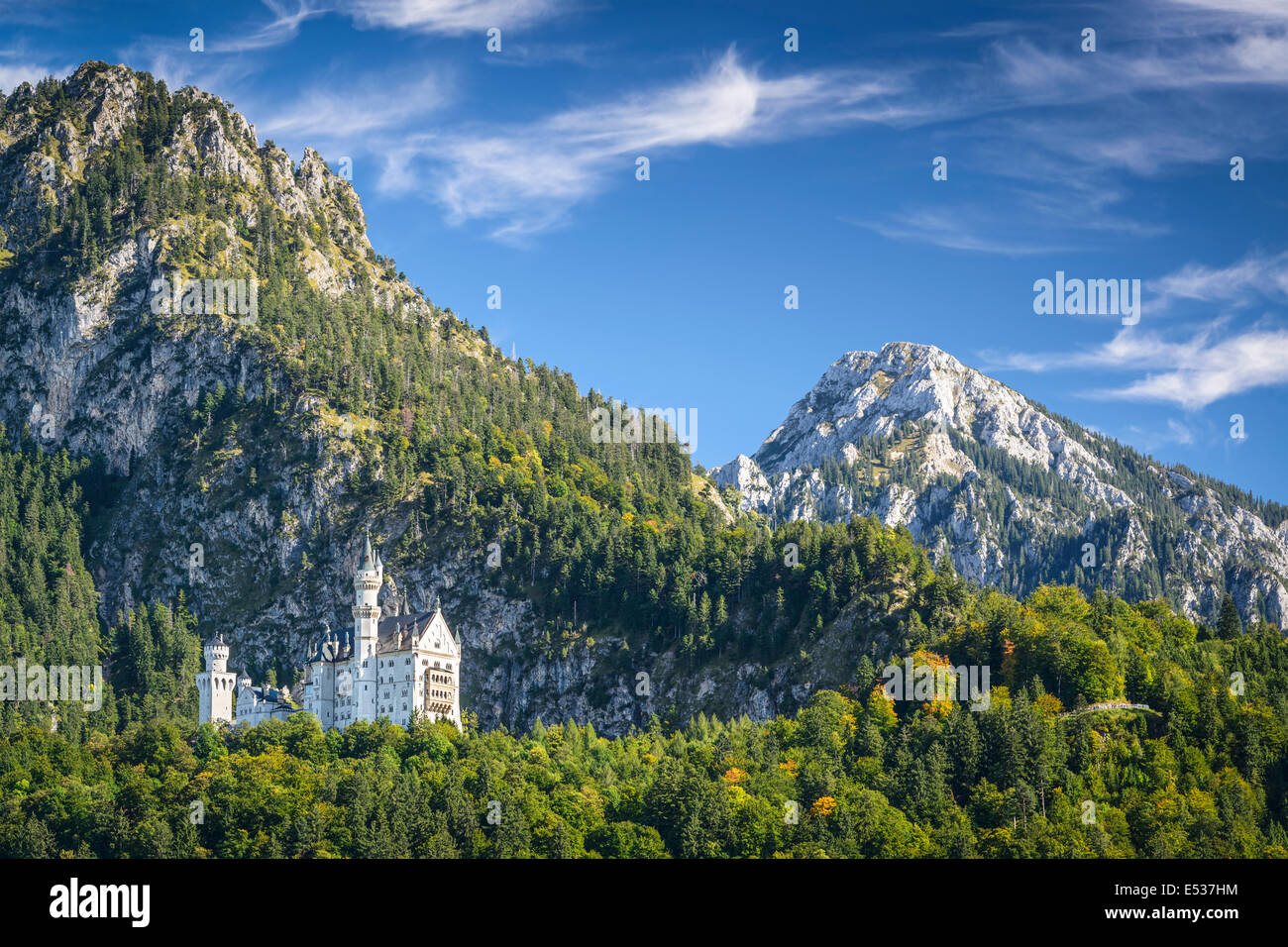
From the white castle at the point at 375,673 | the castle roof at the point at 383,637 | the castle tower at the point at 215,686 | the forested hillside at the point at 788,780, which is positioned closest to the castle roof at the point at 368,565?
the white castle at the point at 375,673

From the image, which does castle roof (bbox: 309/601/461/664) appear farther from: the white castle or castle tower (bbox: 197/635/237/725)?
castle tower (bbox: 197/635/237/725)

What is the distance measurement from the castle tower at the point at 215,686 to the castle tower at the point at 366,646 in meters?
22.0

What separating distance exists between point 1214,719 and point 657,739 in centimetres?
5790

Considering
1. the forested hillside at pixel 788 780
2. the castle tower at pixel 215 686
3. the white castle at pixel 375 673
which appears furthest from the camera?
the castle tower at pixel 215 686

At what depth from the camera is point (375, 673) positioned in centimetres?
17575

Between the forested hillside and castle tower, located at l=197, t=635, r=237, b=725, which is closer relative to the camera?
the forested hillside

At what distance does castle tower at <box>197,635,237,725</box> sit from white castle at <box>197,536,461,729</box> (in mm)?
4729

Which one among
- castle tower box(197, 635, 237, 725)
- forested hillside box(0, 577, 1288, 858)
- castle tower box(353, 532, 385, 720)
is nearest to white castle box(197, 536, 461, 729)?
castle tower box(353, 532, 385, 720)

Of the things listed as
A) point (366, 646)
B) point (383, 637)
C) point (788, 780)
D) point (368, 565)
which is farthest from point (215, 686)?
point (788, 780)

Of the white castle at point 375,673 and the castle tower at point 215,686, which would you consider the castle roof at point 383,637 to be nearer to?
the white castle at point 375,673

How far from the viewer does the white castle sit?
570 ft

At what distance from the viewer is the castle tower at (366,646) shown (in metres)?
175
